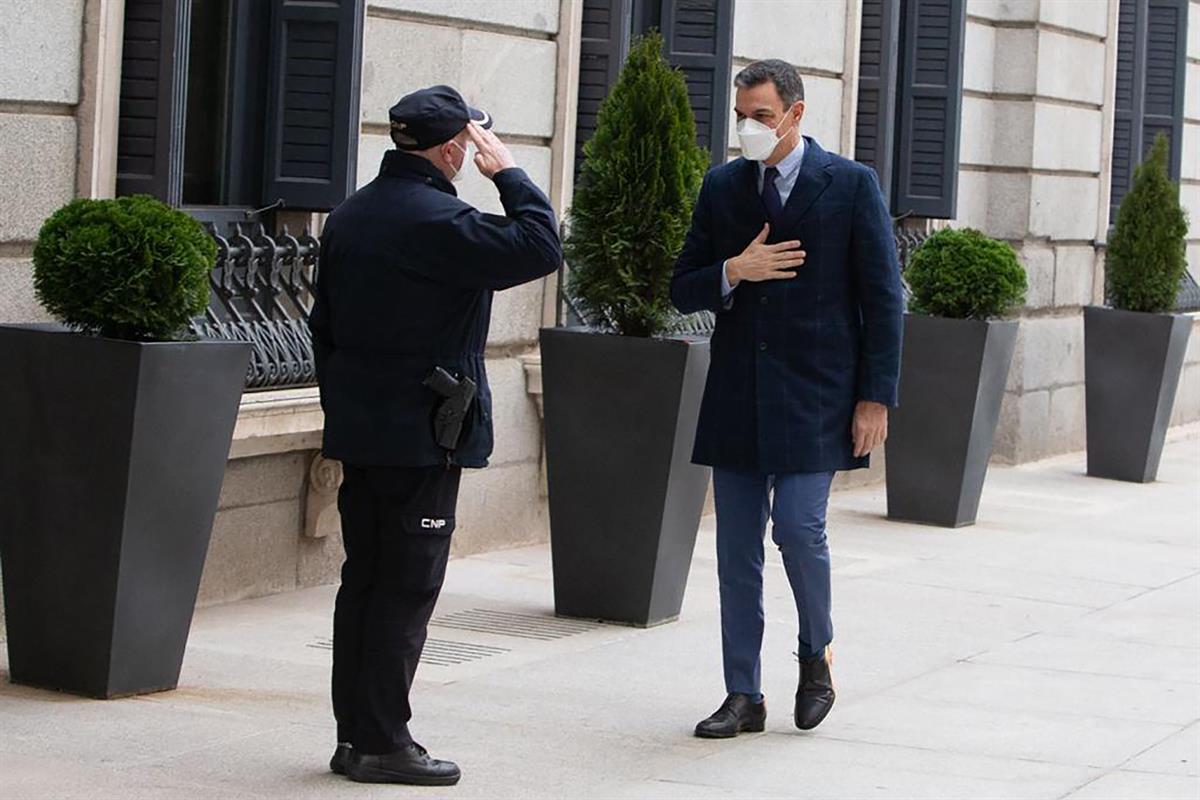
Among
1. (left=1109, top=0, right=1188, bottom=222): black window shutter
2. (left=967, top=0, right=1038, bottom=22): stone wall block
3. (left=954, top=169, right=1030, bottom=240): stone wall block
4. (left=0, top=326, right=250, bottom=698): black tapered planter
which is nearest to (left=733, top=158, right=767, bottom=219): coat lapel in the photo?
(left=0, top=326, right=250, bottom=698): black tapered planter

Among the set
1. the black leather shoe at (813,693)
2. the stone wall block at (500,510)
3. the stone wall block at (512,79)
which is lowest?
the black leather shoe at (813,693)

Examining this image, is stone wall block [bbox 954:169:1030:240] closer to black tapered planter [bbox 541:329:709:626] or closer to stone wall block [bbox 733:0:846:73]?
stone wall block [bbox 733:0:846:73]

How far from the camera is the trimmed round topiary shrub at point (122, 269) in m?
6.09

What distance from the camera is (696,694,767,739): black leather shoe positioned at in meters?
6.21

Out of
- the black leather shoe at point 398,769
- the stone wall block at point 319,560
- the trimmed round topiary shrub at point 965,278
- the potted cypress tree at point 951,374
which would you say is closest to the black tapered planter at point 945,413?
the potted cypress tree at point 951,374

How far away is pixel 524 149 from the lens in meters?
9.70

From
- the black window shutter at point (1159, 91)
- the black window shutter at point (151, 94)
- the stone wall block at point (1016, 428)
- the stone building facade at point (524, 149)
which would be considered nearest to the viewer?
the stone building facade at point (524, 149)

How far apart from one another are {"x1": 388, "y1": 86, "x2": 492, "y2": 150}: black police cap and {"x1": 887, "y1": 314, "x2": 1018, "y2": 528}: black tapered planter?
5.81m

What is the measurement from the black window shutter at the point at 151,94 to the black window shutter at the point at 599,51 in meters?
3.00

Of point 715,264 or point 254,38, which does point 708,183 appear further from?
point 254,38

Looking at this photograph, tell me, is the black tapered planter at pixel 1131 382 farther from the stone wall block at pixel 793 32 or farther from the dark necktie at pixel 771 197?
the dark necktie at pixel 771 197

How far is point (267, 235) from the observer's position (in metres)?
8.45

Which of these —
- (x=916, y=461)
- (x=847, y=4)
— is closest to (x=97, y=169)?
(x=916, y=461)

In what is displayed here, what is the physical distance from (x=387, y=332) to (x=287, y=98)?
10.9ft
